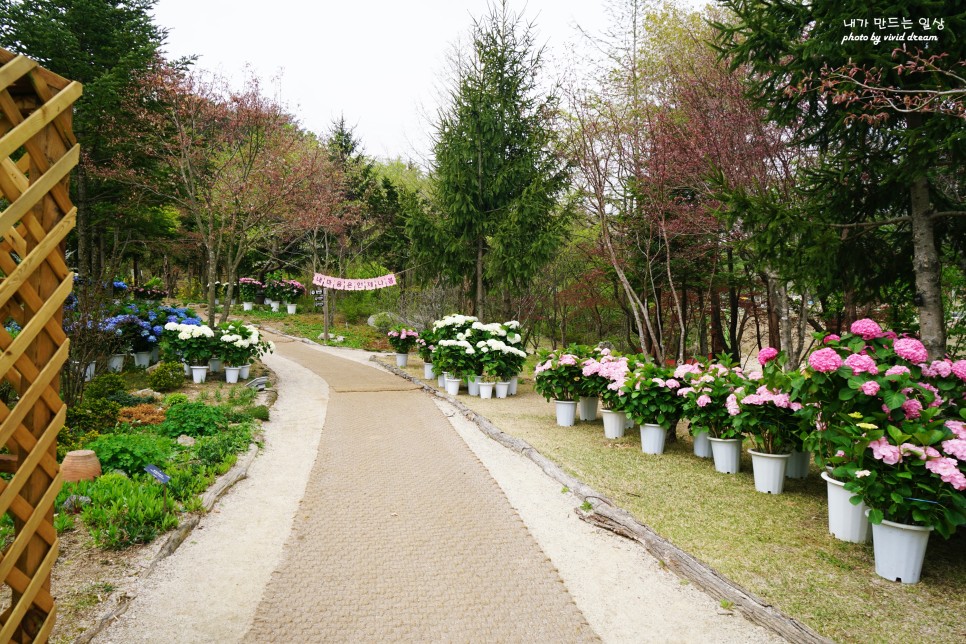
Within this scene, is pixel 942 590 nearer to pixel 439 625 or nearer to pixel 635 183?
pixel 439 625

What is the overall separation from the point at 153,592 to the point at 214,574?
34 cm

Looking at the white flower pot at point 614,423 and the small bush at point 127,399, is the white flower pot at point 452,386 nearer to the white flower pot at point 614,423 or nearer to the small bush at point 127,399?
the white flower pot at point 614,423

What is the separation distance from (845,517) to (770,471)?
39.0 inches

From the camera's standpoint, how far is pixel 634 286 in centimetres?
1162

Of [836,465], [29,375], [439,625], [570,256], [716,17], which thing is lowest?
[439,625]

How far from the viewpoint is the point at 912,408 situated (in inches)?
133

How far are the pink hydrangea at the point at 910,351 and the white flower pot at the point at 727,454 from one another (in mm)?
2059

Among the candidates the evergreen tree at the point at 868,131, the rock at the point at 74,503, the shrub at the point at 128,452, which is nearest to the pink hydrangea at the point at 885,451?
the evergreen tree at the point at 868,131

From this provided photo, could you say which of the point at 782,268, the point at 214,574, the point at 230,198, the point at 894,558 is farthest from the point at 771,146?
the point at 230,198

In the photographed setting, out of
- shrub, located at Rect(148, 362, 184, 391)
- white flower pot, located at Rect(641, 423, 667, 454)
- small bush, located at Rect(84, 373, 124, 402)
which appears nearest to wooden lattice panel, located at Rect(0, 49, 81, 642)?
white flower pot, located at Rect(641, 423, 667, 454)

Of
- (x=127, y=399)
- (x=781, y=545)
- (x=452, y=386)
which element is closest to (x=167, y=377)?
(x=127, y=399)

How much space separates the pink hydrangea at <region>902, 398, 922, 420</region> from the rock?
5.52m

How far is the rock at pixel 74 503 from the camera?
13.0ft

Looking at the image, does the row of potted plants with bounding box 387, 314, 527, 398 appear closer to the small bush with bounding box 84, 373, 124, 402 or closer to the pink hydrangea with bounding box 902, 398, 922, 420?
the small bush with bounding box 84, 373, 124, 402
